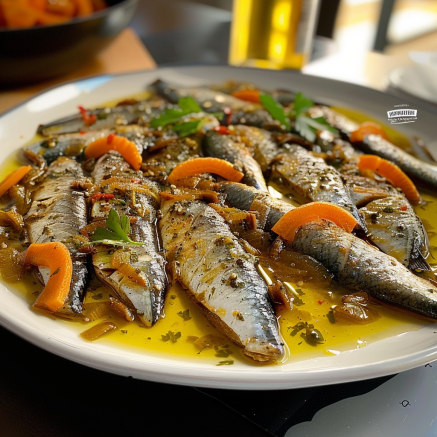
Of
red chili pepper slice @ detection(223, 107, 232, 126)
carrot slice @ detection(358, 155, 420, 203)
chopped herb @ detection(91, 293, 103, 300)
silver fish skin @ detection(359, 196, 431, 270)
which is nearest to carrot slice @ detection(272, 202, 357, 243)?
silver fish skin @ detection(359, 196, 431, 270)

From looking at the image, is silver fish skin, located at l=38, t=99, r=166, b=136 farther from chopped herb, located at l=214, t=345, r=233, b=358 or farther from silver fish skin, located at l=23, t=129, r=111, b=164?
chopped herb, located at l=214, t=345, r=233, b=358

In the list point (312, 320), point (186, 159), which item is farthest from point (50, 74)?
point (312, 320)

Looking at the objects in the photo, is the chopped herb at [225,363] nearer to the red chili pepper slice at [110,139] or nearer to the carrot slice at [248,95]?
the red chili pepper slice at [110,139]

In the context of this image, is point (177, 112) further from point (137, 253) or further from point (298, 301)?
point (298, 301)

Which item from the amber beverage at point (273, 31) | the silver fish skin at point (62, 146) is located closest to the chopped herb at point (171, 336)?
the silver fish skin at point (62, 146)

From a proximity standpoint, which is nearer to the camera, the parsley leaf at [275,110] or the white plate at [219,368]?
the white plate at [219,368]

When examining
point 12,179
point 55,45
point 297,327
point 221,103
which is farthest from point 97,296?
point 55,45

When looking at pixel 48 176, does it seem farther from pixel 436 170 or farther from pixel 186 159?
pixel 436 170
